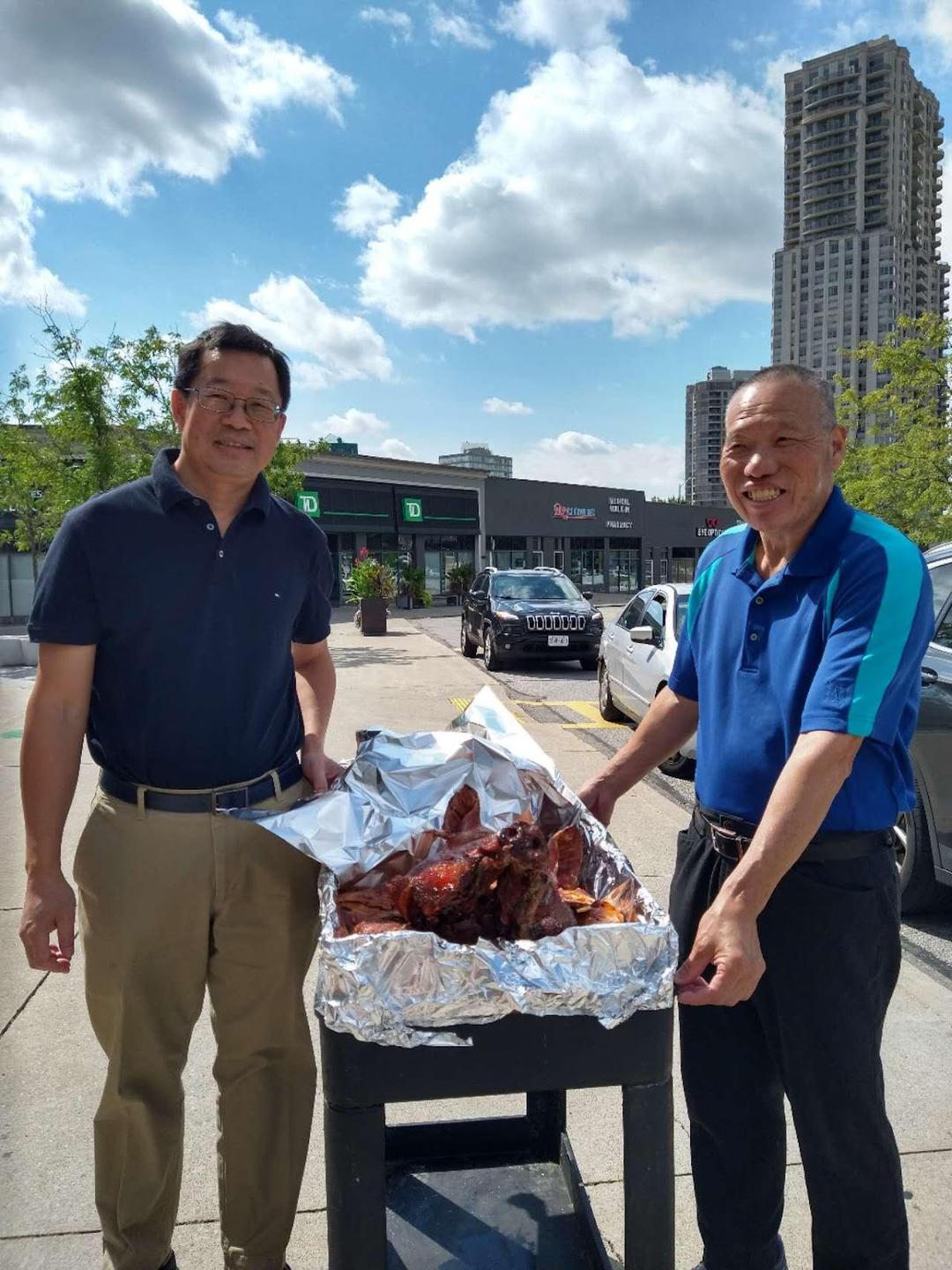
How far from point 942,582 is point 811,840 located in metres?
3.06

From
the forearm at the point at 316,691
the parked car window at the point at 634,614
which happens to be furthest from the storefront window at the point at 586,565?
the forearm at the point at 316,691

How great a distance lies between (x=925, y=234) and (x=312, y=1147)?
214 feet

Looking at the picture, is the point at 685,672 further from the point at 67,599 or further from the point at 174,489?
the point at 67,599

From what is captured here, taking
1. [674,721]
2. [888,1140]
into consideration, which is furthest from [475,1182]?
[674,721]

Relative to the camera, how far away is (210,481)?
7.00 ft

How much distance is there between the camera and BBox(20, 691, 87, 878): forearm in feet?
6.46

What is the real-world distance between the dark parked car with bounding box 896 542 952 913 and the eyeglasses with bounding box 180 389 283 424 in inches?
118

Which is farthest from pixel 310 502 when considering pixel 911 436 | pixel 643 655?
pixel 643 655

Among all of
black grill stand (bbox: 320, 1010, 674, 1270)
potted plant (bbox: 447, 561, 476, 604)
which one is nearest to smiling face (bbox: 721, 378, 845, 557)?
black grill stand (bbox: 320, 1010, 674, 1270)

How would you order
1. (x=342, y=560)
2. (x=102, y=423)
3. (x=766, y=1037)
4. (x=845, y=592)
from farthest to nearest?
(x=342, y=560) → (x=102, y=423) → (x=766, y=1037) → (x=845, y=592)

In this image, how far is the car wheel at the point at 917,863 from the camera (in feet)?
13.2

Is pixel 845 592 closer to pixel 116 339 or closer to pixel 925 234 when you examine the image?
pixel 116 339

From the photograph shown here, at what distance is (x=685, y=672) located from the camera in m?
2.29

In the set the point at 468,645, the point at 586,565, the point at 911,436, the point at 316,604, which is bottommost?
the point at 468,645
